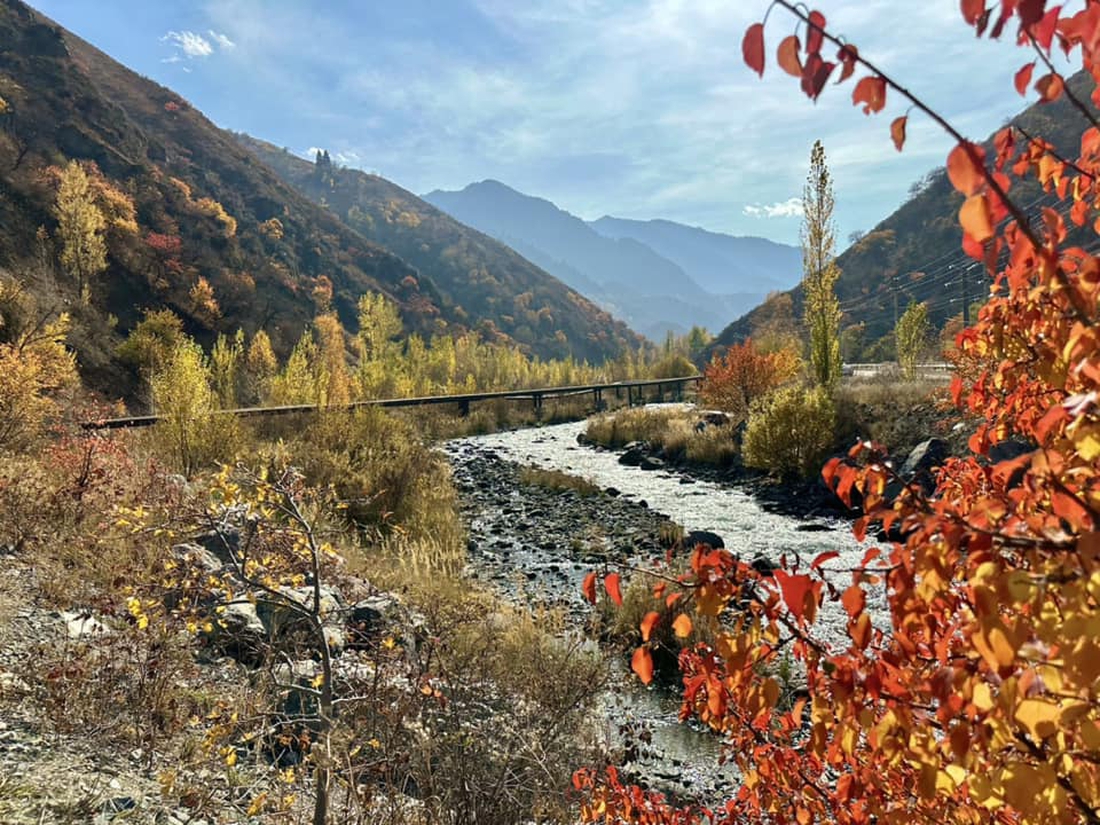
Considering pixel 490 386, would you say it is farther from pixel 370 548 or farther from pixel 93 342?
pixel 370 548

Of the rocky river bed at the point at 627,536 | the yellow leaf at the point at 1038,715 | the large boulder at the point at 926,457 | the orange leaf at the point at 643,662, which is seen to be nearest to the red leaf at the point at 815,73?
the yellow leaf at the point at 1038,715

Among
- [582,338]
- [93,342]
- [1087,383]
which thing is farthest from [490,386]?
[582,338]

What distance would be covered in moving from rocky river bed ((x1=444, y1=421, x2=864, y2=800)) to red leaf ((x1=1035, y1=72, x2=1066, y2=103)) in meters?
2.83

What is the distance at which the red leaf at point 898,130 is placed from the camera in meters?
1.07

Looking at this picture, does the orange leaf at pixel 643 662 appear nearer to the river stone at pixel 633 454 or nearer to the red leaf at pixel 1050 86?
the red leaf at pixel 1050 86

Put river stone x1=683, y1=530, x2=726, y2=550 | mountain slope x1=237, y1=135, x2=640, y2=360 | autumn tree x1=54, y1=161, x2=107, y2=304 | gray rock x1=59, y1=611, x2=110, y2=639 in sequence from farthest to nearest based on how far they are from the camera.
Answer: mountain slope x1=237, y1=135, x2=640, y2=360 → autumn tree x1=54, y1=161, x2=107, y2=304 → river stone x1=683, y1=530, x2=726, y2=550 → gray rock x1=59, y1=611, x2=110, y2=639

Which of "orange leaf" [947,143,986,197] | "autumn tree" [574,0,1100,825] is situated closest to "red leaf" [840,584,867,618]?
"autumn tree" [574,0,1100,825]

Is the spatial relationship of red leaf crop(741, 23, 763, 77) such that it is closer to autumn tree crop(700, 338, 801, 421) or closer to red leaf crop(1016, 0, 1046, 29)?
red leaf crop(1016, 0, 1046, 29)

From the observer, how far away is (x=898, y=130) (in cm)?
107

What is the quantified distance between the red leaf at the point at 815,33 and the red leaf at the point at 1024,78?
51cm

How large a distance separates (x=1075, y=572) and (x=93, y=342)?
33.8m

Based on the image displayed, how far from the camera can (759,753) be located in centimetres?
193

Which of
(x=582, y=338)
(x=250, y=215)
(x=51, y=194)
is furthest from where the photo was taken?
(x=582, y=338)

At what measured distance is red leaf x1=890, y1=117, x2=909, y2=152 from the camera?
3.50 ft
